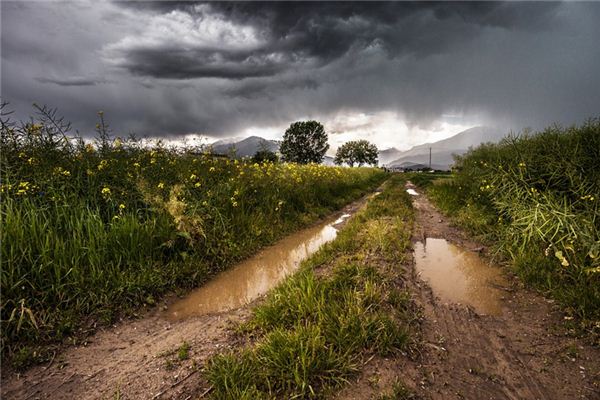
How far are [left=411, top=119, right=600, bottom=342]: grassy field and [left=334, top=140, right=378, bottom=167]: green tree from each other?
91904 millimetres

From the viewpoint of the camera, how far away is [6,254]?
3793mm

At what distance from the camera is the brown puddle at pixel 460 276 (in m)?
4.64

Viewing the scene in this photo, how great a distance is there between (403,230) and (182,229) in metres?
5.30

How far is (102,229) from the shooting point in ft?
15.6

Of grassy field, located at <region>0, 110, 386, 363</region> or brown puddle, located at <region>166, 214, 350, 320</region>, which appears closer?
grassy field, located at <region>0, 110, 386, 363</region>

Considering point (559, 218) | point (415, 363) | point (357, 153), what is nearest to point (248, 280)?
point (415, 363)

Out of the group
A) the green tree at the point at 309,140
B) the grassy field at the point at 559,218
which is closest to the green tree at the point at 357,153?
the green tree at the point at 309,140

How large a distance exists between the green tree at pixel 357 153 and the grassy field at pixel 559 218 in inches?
3618

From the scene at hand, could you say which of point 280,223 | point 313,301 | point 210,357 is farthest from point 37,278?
point 280,223

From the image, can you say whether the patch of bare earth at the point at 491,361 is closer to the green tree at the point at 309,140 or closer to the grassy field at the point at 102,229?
the grassy field at the point at 102,229

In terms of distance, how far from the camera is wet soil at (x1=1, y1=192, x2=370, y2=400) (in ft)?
9.21

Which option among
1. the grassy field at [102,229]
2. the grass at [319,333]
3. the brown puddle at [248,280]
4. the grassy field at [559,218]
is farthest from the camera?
the brown puddle at [248,280]

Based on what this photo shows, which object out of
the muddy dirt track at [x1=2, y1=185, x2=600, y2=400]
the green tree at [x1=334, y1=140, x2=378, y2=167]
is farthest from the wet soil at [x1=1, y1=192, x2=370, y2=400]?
the green tree at [x1=334, y1=140, x2=378, y2=167]

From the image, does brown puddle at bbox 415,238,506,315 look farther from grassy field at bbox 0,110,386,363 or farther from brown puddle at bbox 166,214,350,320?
grassy field at bbox 0,110,386,363
